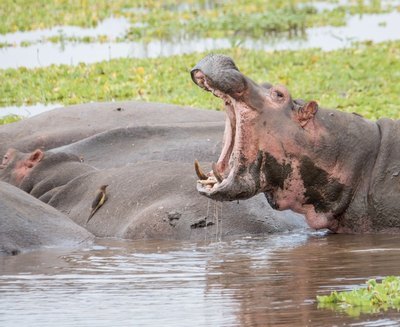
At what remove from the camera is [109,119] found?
11930mm

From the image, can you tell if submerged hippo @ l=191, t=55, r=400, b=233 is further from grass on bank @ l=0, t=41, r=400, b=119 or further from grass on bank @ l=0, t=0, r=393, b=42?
grass on bank @ l=0, t=0, r=393, b=42

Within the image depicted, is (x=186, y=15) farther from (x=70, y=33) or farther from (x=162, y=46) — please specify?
(x=162, y=46)

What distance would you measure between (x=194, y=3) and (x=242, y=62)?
10.6 m

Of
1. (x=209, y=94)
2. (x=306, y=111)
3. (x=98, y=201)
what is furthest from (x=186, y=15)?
(x=306, y=111)

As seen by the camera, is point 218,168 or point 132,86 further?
point 132,86

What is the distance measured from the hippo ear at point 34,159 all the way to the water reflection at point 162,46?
309 inches

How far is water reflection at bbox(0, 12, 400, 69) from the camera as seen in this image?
19.1m

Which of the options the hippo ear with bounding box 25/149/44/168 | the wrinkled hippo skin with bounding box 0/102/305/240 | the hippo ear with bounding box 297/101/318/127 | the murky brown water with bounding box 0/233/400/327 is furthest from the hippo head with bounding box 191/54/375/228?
the hippo ear with bounding box 25/149/44/168

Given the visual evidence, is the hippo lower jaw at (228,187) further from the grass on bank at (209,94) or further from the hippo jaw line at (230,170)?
the grass on bank at (209,94)

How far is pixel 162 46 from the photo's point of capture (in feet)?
67.0

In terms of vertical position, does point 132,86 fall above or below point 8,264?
below

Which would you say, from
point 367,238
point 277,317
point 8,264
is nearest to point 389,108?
point 367,238

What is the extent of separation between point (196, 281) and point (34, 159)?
13.0ft

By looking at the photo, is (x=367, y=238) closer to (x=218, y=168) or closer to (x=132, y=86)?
(x=218, y=168)
